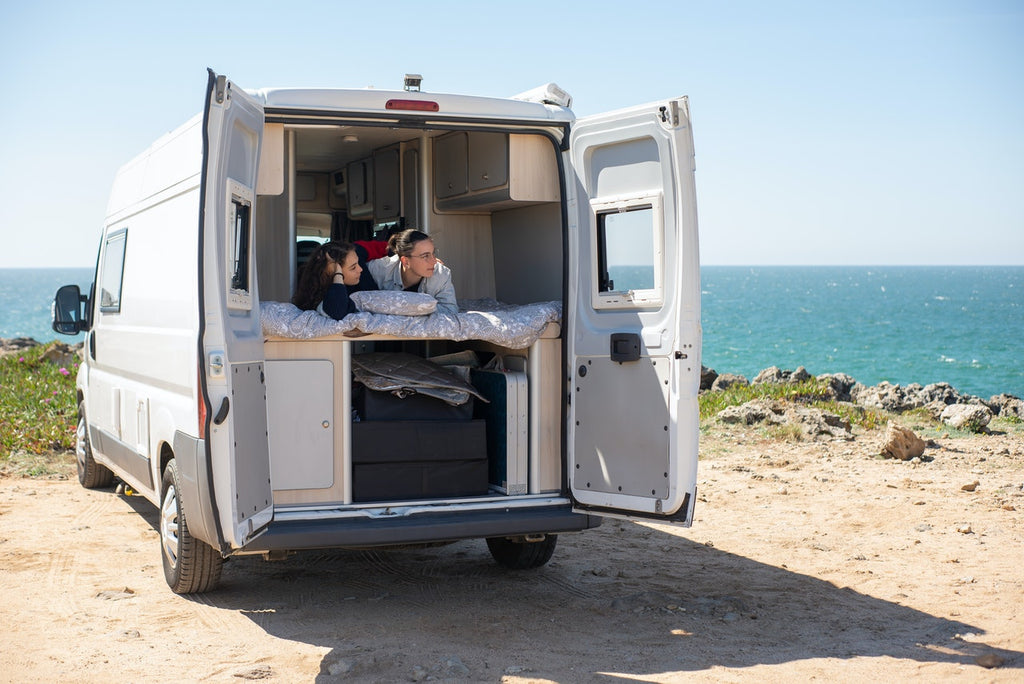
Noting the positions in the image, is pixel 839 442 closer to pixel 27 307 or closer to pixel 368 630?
pixel 368 630

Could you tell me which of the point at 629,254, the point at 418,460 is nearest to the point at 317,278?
the point at 418,460

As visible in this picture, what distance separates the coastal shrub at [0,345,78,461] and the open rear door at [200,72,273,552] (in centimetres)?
630

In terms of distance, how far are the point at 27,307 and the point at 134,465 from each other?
9420cm

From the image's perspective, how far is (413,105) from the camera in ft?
19.5

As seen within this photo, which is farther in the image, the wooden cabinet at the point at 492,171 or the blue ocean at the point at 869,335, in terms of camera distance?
the blue ocean at the point at 869,335

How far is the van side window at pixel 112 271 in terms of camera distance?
733 centimetres

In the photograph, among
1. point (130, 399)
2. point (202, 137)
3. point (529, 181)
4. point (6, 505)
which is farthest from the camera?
point (6, 505)

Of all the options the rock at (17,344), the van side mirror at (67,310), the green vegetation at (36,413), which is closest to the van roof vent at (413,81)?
the van side mirror at (67,310)

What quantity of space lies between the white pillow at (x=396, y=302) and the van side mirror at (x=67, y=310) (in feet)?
10.6

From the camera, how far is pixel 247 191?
5.48 meters

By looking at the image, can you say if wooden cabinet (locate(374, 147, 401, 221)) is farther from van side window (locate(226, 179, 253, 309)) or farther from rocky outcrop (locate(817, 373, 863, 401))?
rocky outcrop (locate(817, 373, 863, 401))

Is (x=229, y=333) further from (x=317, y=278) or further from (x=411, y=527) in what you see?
(x=411, y=527)

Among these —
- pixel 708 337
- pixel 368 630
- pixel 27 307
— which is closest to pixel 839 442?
pixel 368 630

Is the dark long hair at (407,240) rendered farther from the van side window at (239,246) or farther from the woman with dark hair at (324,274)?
the van side window at (239,246)
